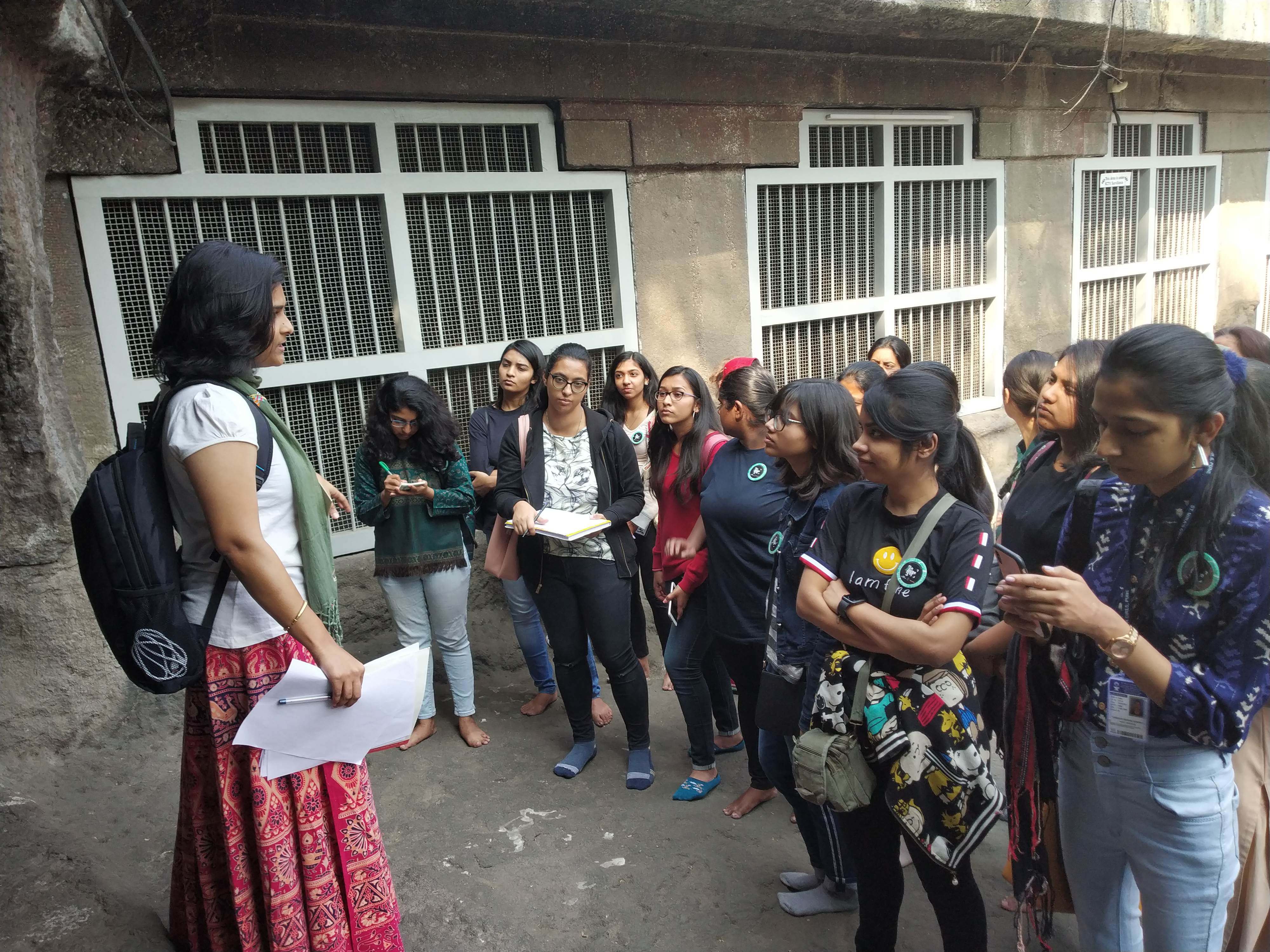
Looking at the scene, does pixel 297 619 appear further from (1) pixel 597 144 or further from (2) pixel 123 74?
(1) pixel 597 144

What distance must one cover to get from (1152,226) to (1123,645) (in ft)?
25.6

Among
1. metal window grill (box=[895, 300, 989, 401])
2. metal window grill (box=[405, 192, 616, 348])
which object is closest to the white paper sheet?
metal window grill (box=[405, 192, 616, 348])

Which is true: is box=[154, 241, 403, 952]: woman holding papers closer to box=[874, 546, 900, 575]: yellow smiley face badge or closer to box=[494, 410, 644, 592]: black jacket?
box=[874, 546, 900, 575]: yellow smiley face badge

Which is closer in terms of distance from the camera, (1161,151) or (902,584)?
(902,584)

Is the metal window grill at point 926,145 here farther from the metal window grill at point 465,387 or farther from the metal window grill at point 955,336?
the metal window grill at point 465,387

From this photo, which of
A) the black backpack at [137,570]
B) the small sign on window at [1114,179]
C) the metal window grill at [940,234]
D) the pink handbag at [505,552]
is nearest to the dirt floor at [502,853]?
the pink handbag at [505,552]

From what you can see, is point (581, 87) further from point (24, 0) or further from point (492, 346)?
point (24, 0)

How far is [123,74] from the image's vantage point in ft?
12.2

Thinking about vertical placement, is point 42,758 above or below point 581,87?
below

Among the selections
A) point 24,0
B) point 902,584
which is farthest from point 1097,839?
point 24,0

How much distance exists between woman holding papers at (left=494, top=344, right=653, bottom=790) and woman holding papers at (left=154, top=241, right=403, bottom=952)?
1459mm

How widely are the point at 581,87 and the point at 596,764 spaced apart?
3.52 m

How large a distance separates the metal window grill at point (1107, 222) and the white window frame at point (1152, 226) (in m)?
0.04

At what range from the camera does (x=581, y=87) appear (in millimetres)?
4949
